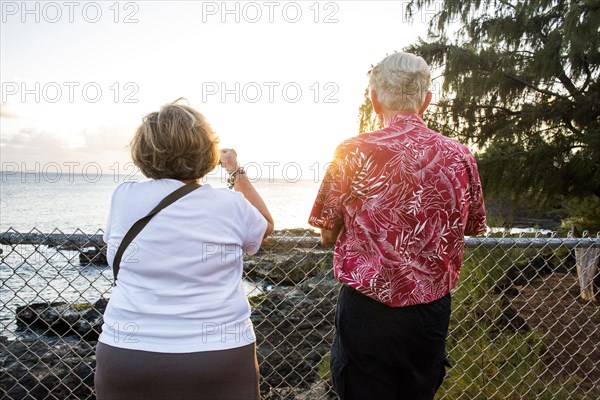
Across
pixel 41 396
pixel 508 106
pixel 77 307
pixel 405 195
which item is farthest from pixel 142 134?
pixel 77 307

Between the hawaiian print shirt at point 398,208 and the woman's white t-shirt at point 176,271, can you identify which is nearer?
the woman's white t-shirt at point 176,271

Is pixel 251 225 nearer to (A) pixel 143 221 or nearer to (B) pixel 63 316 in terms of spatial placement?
(A) pixel 143 221

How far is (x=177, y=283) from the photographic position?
1.67 meters

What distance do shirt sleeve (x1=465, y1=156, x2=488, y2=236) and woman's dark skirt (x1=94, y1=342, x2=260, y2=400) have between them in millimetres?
1058

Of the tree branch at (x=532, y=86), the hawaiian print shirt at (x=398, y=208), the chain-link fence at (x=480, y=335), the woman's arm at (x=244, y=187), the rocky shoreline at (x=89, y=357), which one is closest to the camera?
the hawaiian print shirt at (x=398, y=208)

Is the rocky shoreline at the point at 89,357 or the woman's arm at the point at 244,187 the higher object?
the woman's arm at the point at 244,187

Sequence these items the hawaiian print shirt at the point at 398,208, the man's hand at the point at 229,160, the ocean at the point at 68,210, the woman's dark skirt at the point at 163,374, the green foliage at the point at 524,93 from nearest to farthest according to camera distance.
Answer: the woman's dark skirt at the point at 163,374 → the hawaiian print shirt at the point at 398,208 → the man's hand at the point at 229,160 → the green foliage at the point at 524,93 → the ocean at the point at 68,210

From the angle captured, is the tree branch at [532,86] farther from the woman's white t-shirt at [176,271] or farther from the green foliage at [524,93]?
the woman's white t-shirt at [176,271]

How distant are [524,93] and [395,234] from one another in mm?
6649

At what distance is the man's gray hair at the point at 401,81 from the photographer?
1.87 metres

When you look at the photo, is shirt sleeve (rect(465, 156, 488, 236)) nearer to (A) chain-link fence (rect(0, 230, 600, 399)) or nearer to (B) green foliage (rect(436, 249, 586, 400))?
(A) chain-link fence (rect(0, 230, 600, 399))

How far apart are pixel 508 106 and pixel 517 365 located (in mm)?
4916

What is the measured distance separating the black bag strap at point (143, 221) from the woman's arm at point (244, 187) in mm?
264

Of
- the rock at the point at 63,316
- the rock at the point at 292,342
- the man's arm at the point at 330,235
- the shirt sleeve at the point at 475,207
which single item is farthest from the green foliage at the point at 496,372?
the rock at the point at 63,316
